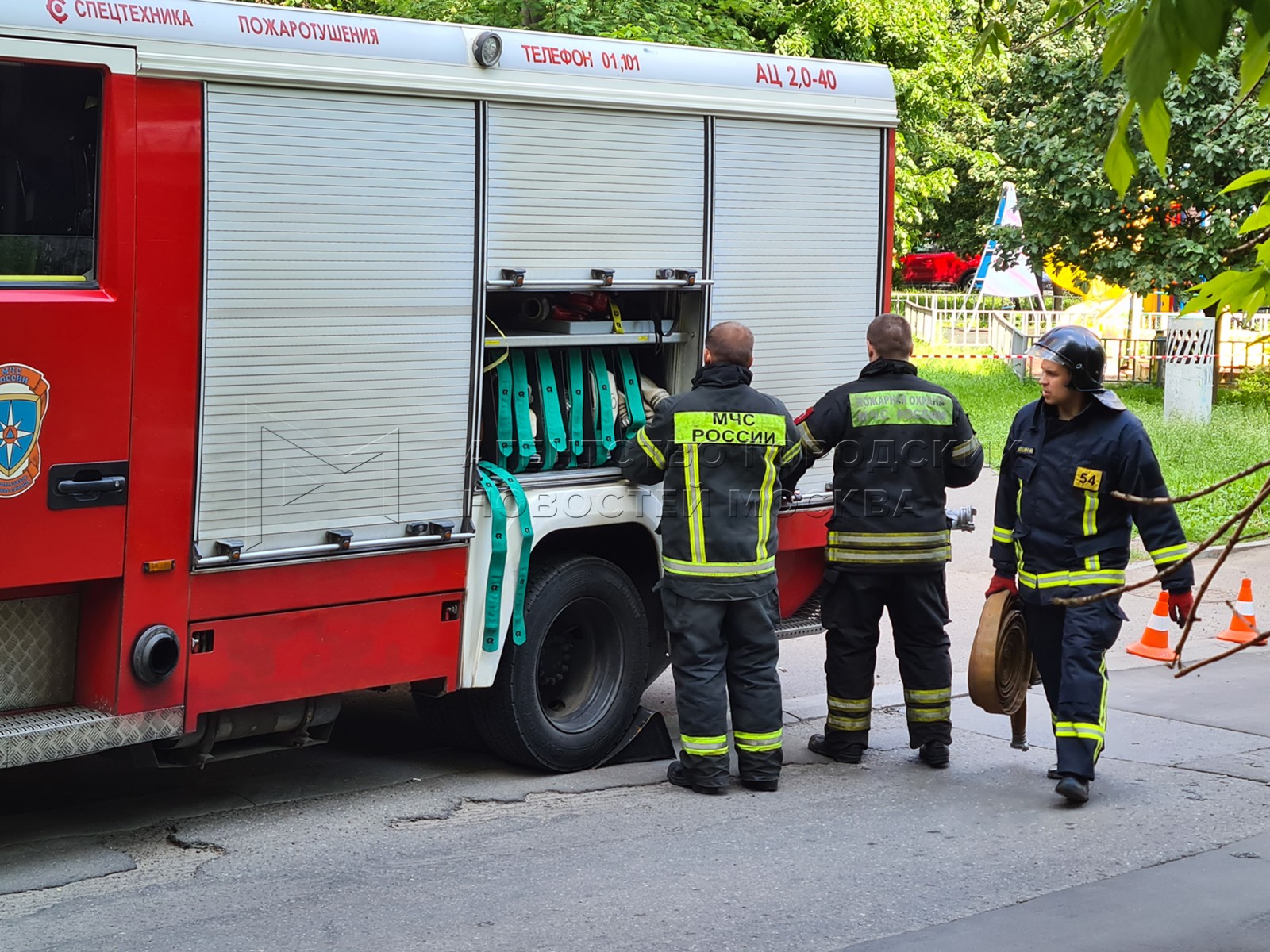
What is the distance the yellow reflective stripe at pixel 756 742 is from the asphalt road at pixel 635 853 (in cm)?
22

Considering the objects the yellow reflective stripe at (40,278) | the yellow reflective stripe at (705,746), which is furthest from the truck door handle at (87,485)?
the yellow reflective stripe at (705,746)

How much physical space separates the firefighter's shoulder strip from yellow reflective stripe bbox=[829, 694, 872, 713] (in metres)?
1.14

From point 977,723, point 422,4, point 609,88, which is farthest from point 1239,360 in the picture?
point 609,88

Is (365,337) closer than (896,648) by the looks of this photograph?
Yes

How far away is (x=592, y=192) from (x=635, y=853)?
252 centimetres

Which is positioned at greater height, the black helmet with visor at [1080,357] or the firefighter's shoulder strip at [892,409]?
the black helmet with visor at [1080,357]

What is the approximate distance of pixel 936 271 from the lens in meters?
46.2

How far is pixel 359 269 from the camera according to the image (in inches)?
218

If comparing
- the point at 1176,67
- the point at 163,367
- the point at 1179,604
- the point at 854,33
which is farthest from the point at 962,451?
the point at 854,33

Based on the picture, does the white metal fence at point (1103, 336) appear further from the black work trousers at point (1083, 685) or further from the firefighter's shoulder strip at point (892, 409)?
the black work trousers at point (1083, 685)

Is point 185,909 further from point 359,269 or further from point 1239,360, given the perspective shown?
point 1239,360

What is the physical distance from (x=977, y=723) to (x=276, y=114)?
4170 mm

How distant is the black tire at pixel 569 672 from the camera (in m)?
6.22

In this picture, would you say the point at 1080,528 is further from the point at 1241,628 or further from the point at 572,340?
the point at 1241,628
